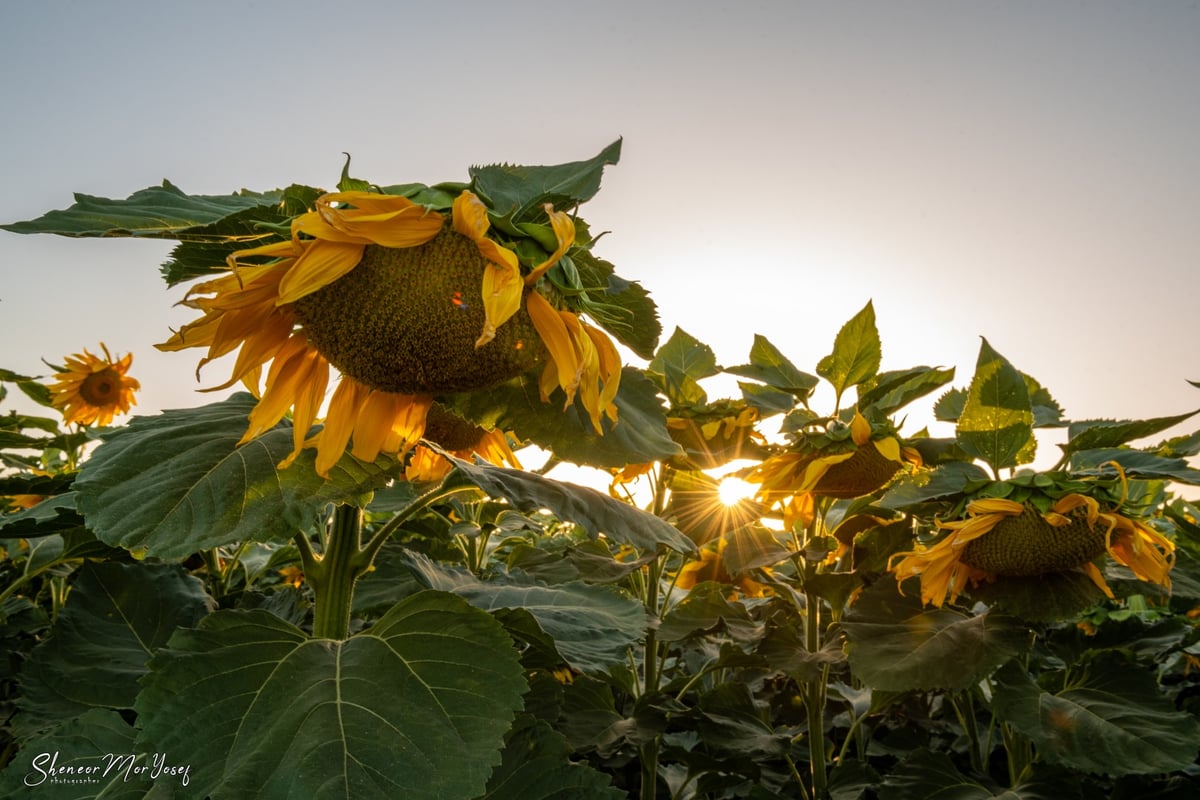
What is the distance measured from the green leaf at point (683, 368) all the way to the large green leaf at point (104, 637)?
A: 1.31 m

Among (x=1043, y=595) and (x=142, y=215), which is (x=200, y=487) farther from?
(x=1043, y=595)

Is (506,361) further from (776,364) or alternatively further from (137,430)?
(776,364)

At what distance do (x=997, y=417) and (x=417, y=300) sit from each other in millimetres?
1420

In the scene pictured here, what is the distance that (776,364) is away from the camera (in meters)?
2.15

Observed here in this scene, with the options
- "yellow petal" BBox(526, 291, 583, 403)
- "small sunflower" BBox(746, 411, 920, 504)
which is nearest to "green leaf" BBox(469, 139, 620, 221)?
"yellow petal" BBox(526, 291, 583, 403)

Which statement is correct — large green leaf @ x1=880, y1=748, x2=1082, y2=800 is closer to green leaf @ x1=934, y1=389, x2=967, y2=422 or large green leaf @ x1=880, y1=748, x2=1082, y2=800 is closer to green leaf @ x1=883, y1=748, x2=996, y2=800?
green leaf @ x1=883, y1=748, x2=996, y2=800

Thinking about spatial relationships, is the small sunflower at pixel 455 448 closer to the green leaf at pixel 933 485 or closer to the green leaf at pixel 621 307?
the green leaf at pixel 621 307

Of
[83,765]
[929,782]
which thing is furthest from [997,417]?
[83,765]

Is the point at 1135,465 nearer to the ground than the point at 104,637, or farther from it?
farther from it

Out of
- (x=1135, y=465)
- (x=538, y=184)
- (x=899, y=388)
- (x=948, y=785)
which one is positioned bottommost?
(x=948, y=785)

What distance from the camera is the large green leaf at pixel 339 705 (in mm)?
933

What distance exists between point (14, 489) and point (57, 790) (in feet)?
2.22

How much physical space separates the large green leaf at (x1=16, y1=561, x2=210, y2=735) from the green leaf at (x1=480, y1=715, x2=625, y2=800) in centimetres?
69

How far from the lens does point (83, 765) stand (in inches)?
48.3
